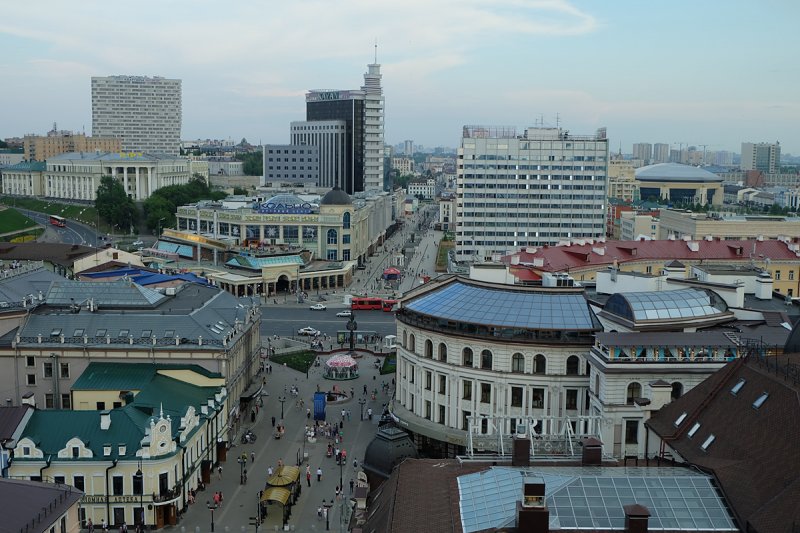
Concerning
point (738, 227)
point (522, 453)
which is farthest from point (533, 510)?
point (738, 227)

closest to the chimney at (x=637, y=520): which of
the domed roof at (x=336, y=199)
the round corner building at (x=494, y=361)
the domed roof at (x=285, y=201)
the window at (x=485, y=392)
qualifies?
the round corner building at (x=494, y=361)

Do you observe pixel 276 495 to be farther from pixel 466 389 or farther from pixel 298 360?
pixel 298 360

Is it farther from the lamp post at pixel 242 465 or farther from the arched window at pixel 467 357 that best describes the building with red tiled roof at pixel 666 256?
the lamp post at pixel 242 465

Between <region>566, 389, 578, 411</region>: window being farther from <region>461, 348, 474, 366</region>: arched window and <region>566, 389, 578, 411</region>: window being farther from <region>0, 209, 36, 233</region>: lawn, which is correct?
<region>0, 209, 36, 233</region>: lawn

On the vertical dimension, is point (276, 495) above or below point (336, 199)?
below

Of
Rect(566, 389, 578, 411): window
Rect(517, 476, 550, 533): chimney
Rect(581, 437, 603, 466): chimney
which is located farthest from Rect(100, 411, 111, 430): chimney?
Rect(517, 476, 550, 533): chimney

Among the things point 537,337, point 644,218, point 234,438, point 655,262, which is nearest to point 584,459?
point 537,337
